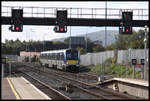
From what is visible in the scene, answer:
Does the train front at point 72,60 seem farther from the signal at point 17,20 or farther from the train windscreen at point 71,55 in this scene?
the signal at point 17,20

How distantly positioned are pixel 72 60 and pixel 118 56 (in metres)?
8.26

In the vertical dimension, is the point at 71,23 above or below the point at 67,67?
above

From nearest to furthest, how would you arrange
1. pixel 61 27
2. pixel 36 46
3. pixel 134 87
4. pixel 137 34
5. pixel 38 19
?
pixel 134 87 → pixel 61 27 → pixel 38 19 → pixel 36 46 → pixel 137 34

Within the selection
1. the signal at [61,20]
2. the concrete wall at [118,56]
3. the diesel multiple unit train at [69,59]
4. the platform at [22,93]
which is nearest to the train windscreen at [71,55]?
the diesel multiple unit train at [69,59]

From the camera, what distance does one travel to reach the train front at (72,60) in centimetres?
4550

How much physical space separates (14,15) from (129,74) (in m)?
14.5

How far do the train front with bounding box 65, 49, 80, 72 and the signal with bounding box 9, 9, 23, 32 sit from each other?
1230 cm

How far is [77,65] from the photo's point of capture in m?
46.6

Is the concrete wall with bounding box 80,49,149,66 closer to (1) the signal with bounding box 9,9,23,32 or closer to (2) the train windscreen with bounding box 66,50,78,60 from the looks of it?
(2) the train windscreen with bounding box 66,50,78,60

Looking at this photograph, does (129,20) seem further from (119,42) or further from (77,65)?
(119,42)

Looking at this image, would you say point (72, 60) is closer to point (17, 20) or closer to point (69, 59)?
point (69, 59)

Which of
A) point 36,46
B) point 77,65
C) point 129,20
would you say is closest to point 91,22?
point 129,20

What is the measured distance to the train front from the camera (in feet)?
149

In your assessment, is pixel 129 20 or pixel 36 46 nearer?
pixel 129 20
